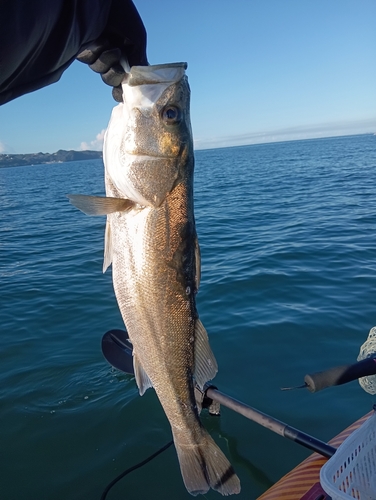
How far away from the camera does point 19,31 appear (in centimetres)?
132

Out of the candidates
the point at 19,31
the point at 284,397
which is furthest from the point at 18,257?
the point at 19,31

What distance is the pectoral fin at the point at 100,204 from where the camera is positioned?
209 centimetres

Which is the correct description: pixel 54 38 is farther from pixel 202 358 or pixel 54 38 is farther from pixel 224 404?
pixel 224 404

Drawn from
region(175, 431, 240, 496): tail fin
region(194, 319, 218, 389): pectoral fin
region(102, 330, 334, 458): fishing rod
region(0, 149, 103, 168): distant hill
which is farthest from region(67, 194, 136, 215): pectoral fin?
region(0, 149, 103, 168): distant hill

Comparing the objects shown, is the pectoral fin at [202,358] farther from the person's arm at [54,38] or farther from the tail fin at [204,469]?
the person's arm at [54,38]

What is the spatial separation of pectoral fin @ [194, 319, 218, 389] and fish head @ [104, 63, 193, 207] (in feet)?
2.69

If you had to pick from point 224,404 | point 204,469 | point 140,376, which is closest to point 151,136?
point 140,376

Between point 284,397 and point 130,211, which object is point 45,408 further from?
point 130,211

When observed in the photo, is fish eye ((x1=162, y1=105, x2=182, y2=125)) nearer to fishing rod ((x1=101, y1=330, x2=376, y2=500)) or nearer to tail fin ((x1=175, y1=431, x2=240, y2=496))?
tail fin ((x1=175, y1=431, x2=240, y2=496))

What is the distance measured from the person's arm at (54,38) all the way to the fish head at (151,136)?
364 millimetres

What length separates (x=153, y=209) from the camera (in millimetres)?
2176

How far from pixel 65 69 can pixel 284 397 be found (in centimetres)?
502

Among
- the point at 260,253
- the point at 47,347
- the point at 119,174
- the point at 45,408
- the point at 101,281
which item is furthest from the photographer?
the point at 260,253

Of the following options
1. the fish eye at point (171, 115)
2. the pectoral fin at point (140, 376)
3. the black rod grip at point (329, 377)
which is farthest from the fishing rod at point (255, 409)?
the fish eye at point (171, 115)
